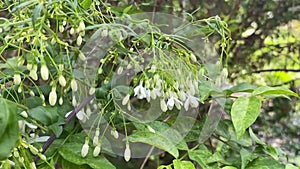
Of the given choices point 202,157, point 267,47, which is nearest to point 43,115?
point 202,157

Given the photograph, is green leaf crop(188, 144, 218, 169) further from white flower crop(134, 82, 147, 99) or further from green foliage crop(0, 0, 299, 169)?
white flower crop(134, 82, 147, 99)

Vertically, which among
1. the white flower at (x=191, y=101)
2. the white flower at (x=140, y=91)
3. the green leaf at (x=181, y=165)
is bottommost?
the green leaf at (x=181, y=165)

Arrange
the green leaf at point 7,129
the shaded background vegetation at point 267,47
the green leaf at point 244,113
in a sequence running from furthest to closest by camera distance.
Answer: the shaded background vegetation at point 267,47
the green leaf at point 244,113
the green leaf at point 7,129

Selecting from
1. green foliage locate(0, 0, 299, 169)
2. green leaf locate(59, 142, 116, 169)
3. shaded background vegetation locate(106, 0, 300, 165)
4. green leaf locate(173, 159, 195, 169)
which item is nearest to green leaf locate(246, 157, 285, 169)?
green foliage locate(0, 0, 299, 169)

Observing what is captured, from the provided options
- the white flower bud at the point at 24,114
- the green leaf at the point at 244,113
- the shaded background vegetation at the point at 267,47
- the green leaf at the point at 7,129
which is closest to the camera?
the green leaf at the point at 7,129

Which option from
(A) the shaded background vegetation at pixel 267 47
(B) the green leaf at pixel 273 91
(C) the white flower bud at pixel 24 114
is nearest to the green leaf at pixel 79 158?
(C) the white flower bud at pixel 24 114

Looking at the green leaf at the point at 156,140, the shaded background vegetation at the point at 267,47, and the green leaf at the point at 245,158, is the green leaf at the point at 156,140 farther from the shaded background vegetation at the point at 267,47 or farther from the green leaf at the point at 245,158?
the shaded background vegetation at the point at 267,47
